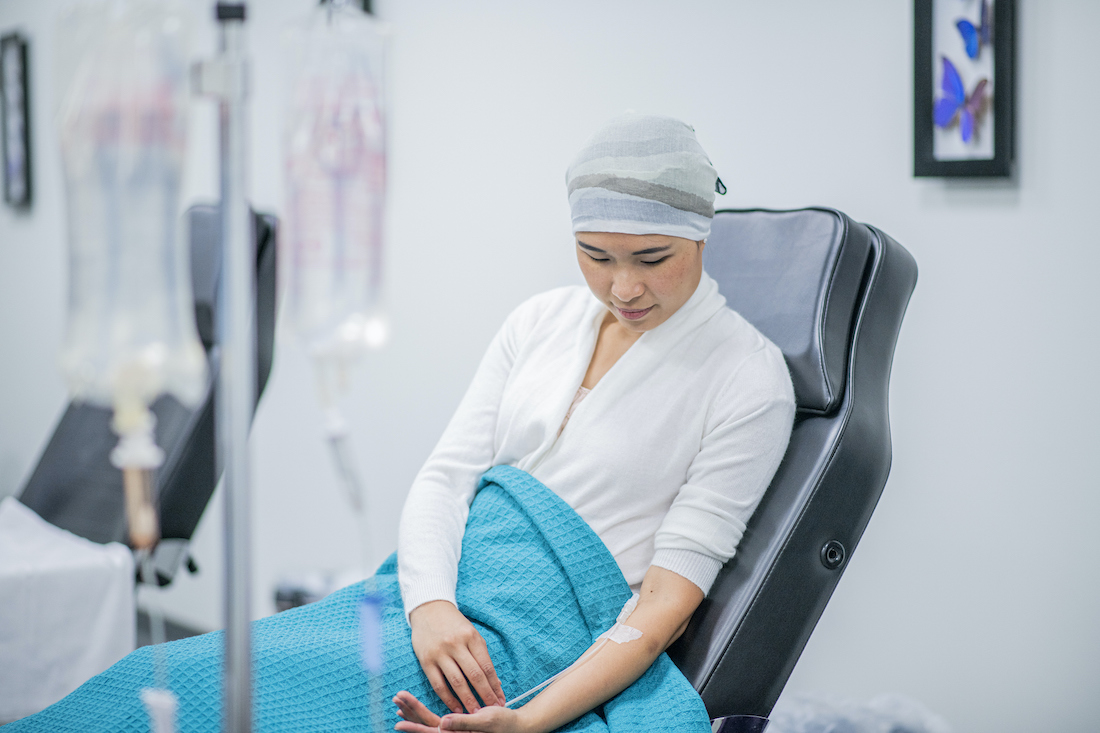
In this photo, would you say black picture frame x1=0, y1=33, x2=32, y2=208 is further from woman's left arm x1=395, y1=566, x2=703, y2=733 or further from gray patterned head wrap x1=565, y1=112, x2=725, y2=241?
woman's left arm x1=395, y1=566, x2=703, y2=733

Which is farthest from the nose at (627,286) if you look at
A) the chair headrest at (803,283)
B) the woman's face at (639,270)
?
the chair headrest at (803,283)

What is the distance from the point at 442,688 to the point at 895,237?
1.09 metres

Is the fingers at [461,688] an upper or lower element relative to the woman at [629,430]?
lower

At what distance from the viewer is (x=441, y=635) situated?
3.39 feet

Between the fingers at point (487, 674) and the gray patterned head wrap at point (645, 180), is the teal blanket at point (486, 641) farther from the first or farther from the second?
the gray patterned head wrap at point (645, 180)

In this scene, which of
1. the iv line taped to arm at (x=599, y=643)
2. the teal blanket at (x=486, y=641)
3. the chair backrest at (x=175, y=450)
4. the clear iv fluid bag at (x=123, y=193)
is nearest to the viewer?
the clear iv fluid bag at (x=123, y=193)

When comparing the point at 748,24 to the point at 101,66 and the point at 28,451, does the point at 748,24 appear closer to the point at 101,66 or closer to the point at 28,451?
the point at 101,66

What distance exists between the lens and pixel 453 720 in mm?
943

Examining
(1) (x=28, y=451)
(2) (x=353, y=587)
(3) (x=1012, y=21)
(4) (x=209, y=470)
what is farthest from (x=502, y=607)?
(1) (x=28, y=451)

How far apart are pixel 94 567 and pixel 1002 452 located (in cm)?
158

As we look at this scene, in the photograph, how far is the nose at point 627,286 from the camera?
3.74 ft

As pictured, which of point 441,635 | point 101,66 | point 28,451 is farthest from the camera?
point 28,451

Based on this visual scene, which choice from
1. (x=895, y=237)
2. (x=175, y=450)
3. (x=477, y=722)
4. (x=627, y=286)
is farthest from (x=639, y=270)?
(x=175, y=450)

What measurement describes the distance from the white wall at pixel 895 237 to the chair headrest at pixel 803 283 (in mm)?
356
